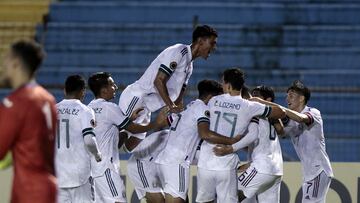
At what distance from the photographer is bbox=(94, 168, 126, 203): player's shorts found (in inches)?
512

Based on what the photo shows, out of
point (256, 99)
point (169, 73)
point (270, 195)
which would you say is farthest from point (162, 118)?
point (270, 195)

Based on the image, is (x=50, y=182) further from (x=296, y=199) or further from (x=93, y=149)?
(x=296, y=199)

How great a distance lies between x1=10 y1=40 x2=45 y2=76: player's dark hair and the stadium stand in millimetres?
11086

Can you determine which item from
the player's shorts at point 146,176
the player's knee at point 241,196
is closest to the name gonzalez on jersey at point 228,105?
the player's knee at point 241,196

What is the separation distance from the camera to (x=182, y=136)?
12914mm

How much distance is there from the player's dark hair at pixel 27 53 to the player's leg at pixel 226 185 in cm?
506

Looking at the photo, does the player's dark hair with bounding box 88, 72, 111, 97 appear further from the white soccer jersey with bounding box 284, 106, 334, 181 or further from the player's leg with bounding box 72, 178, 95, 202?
the white soccer jersey with bounding box 284, 106, 334, 181

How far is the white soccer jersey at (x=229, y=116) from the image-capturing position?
1236 centimetres

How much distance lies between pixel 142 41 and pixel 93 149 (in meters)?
8.92

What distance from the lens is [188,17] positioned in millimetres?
21281

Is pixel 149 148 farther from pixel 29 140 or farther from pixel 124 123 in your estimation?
pixel 29 140

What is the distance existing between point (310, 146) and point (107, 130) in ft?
7.80

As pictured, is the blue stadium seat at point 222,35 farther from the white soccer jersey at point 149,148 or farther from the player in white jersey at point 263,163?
the player in white jersey at point 263,163

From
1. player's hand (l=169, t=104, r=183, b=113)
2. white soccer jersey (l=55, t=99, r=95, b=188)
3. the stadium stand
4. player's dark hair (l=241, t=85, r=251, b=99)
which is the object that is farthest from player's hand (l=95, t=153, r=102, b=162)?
the stadium stand
